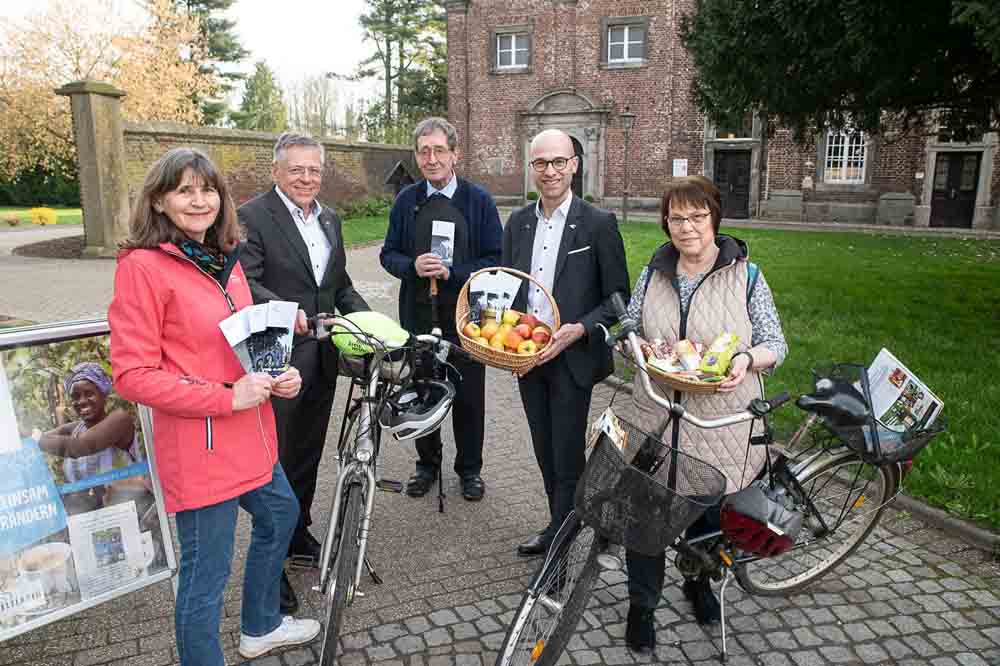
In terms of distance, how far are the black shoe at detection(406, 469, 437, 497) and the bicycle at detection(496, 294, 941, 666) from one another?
203 cm

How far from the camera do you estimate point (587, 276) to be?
3600 millimetres

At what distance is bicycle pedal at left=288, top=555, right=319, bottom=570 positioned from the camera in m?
3.80

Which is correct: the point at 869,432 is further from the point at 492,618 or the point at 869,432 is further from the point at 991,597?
the point at 492,618

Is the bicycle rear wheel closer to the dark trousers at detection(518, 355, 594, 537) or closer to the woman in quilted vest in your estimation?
the woman in quilted vest

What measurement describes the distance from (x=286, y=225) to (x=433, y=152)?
1.09 metres

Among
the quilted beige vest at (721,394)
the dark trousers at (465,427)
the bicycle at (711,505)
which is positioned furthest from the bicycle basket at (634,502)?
the dark trousers at (465,427)

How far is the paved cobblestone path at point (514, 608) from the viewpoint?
3115mm

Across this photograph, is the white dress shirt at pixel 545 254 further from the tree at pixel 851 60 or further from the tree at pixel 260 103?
the tree at pixel 260 103

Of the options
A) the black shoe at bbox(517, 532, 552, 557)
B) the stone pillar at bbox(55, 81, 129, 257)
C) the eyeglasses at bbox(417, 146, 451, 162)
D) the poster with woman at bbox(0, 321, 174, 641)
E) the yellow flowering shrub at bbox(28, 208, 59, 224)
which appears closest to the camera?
the poster with woman at bbox(0, 321, 174, 641)

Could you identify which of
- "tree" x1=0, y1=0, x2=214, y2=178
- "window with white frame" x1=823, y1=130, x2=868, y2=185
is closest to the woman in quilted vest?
"tree" x1=0, y1=0, x2=214, y2=178

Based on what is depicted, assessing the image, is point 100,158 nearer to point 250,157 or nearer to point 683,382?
point 250,157

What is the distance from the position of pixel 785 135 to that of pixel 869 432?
26.8 meters

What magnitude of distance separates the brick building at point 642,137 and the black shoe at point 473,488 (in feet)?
77.9

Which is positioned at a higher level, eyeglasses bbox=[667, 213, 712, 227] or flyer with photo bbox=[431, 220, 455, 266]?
eyeglasses bbox=[667, 213, 712, 227]
